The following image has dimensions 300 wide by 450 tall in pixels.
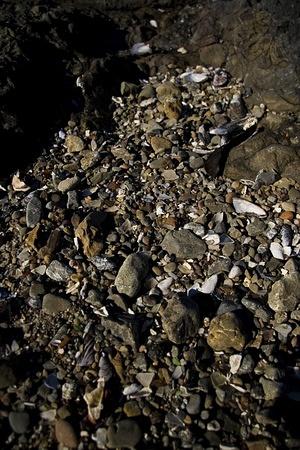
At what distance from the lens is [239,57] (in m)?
4.07

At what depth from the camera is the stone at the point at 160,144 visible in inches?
143

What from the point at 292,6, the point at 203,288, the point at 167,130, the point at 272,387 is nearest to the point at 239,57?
the point at 292,6

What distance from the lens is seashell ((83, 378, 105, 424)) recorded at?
2395mm

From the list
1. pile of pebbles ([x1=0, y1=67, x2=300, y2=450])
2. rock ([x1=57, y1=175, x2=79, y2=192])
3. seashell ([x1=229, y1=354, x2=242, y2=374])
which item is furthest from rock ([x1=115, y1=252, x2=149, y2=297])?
rock ([x1=57, y1=175, x2=79, y2=192])

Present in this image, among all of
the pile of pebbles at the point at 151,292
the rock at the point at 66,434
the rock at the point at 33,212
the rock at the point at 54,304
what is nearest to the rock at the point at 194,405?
the pile of pebbles at the point at 151,292

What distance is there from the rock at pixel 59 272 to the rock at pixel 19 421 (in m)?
0.80

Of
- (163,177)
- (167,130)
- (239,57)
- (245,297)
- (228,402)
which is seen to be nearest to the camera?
(228,402)

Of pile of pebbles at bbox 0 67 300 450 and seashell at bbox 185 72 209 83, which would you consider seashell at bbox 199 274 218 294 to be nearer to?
pile of pebbles at bbox 0 67 300 450

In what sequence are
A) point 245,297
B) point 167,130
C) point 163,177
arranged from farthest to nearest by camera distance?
point 167,130
point 163,177
point 245,297

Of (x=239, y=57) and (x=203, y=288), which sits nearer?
(x=203, y=288)

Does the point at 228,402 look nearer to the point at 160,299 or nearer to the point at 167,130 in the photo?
the point at 160,299

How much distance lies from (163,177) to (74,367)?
145 cm

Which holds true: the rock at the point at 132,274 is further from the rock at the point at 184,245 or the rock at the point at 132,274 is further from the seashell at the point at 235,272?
the seashell at the point at 235,272

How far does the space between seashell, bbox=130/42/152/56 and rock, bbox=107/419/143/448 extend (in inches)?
122
